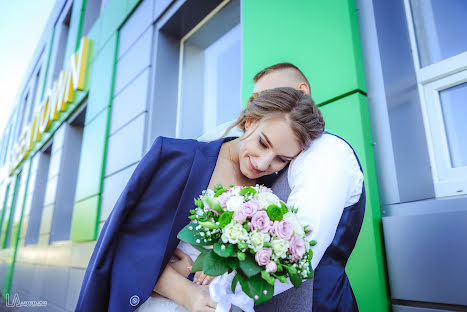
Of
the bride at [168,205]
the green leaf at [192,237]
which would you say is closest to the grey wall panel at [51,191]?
the bride at [168,205]

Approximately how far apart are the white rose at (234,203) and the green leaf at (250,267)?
0.43 feet

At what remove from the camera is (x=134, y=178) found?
1.09 metres

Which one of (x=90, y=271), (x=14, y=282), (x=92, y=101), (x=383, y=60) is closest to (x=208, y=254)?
(x=90, y=271)

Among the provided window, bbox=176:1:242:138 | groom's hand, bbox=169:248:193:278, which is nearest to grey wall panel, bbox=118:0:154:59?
window, bbox=176:1:242:138

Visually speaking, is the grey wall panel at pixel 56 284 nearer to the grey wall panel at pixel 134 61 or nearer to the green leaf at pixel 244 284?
the grey wall panel at pixel 134 61

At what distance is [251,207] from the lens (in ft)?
2.59

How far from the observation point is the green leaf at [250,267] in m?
0.71

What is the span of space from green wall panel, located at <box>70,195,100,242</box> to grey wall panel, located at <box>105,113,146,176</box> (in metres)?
0.52

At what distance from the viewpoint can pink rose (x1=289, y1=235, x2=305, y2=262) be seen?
2.49ft

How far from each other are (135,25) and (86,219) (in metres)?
2.88

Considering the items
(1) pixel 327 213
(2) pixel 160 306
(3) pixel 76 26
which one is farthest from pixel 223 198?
(3) pixel 76 26

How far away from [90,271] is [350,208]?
95 cm

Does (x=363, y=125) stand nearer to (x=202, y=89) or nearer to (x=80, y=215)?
(x=202, y=89)

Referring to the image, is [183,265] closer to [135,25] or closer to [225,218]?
[225,218]
